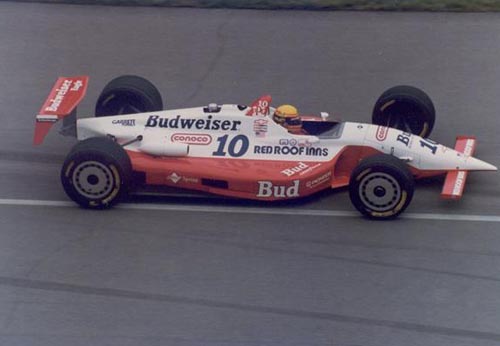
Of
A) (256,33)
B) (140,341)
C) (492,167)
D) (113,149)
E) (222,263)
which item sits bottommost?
(140,341)

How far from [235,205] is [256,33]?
5.40 meters

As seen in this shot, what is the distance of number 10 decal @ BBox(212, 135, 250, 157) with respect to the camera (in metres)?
10.2

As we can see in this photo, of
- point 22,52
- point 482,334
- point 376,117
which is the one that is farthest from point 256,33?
Result: point 482,334

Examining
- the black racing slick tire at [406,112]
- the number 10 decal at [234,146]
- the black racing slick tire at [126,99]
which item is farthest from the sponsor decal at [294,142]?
the black racing slick tire at [126,99]

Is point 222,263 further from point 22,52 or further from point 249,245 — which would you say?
point 22,52

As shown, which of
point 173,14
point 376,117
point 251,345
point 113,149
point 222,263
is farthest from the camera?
point 173,14

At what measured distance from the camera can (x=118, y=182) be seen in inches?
386

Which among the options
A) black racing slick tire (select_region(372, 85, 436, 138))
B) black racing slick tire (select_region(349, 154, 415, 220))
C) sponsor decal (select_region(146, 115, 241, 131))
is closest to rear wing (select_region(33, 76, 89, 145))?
sponsor decal (select_region(146, 115, 241, 131))

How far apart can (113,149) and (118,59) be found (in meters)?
4.80

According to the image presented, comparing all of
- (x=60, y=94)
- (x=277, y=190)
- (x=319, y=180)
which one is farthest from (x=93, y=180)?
(x=319, y=180)

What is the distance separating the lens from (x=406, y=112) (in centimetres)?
1136

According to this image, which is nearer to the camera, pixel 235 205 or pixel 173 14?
pixel 235 205

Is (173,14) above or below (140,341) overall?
above

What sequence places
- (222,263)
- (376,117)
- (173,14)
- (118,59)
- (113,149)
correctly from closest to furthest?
(222,263), (113,149), (376,117), (118,59), (173,14)
